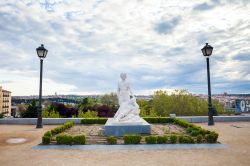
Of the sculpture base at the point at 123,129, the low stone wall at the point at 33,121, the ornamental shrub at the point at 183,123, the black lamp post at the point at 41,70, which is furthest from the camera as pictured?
the low stone wall at the point at 33,121

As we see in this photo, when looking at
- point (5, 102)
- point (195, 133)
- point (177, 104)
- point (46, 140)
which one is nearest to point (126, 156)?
point (46, 140)

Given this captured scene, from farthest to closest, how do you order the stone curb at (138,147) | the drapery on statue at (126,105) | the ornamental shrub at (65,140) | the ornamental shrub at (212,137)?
1. the drapery on statue at (126,105)
2. the ornamental shrub at (212,137)
3. the ornamental shrub at (65,140)
4. the stone curb at (138,147)

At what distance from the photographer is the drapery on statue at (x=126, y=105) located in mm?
14687

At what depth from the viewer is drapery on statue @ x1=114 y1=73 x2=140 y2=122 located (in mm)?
14687

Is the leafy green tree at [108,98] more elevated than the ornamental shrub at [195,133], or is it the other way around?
the leafy green tree at [108,98]

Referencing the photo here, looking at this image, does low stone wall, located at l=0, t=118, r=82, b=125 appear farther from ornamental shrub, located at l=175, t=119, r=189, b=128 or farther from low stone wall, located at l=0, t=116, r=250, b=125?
ornamental shrub, located at l=175, t=119, r=189, b=128

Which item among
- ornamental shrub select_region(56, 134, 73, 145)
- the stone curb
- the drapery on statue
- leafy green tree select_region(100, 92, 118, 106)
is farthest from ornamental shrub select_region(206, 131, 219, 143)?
leafy green tree select_region(100, 92, 118, 106)

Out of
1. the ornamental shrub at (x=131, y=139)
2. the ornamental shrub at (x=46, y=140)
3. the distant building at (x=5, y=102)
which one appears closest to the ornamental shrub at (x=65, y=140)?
the ornamental shrub at (x=46, y=140)

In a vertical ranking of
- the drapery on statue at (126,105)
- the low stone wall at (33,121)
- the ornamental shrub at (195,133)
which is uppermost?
the drapery on statue at (126,105)

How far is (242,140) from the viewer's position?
12531 millimetres

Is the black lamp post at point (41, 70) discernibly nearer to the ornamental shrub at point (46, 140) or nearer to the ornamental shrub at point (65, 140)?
the ornamental shrub at point (46, 140)

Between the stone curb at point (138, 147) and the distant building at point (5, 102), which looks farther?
the distant building at point (5, 102)

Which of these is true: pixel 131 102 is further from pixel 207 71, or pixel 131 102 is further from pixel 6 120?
pixel 6 120

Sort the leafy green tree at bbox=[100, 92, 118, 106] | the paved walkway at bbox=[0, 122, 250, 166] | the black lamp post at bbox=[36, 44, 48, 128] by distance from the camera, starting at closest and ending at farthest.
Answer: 1. the paved walkway at bbox=[0, 122, 250, 166]
2. the black lamp post at bbox=[36, 44, 48, 128]
3. the leafy green tree at bbox=[100, 92, 118, 106]
